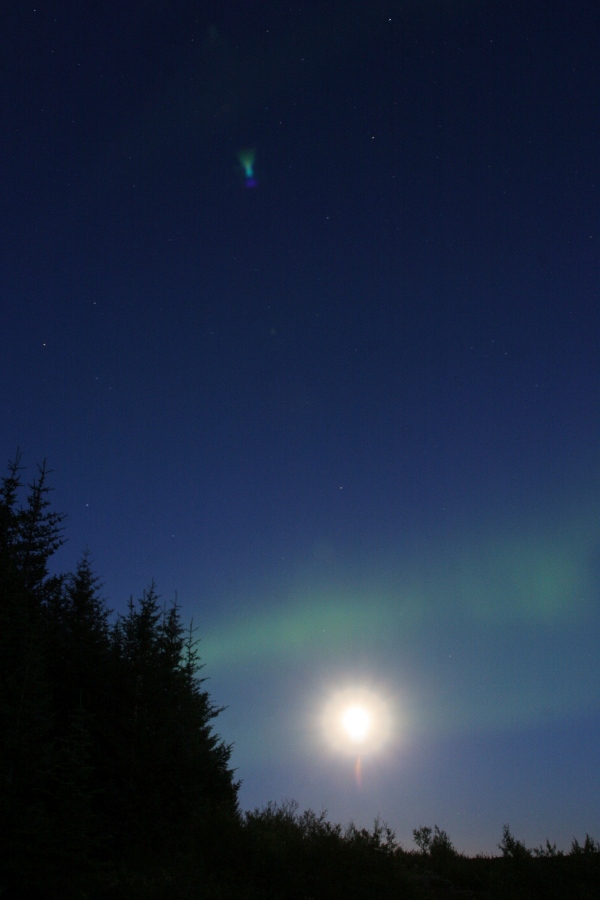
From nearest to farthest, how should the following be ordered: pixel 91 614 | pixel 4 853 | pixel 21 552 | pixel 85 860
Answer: pixel 4 853
pixel 85 860
pixel 21 552
pixel 91 614

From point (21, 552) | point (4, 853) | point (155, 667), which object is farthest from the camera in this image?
point (21, 552)

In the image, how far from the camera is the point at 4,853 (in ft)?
46.5

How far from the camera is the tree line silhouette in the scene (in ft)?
50.6

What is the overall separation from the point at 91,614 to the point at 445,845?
694 inches

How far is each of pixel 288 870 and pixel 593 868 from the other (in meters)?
10.0

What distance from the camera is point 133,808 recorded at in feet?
67.2

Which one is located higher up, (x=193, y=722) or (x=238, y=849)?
(x=193, y=722)

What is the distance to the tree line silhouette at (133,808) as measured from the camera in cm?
1544

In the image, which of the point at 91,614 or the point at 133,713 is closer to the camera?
the point at 133,713

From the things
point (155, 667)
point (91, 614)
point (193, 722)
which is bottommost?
point (193, 722)

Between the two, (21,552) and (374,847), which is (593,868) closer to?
(374,847)

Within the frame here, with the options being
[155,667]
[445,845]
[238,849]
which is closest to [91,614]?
[155,667]

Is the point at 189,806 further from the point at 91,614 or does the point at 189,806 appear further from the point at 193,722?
the point at 91,614

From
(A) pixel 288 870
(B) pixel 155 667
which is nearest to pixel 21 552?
(B) pixel 155 667
